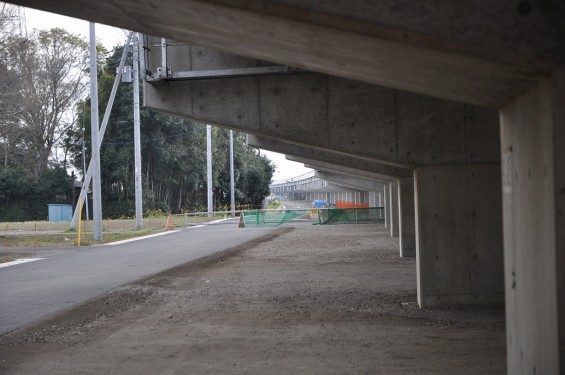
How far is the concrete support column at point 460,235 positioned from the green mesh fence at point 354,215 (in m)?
36.8

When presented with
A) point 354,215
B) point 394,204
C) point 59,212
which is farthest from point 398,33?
point 59,212

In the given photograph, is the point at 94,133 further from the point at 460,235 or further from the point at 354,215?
the point at 460,235

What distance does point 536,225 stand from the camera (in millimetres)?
5277

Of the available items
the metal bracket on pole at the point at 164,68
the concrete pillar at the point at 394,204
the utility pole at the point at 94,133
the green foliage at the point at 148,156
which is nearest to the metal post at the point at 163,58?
the metal bracket on pole at the point at 164,68

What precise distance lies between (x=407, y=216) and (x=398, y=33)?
671 inches

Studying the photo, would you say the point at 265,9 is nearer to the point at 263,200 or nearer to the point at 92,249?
the point at 92,249

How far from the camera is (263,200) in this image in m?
92.8

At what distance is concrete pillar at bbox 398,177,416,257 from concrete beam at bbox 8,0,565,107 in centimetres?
1396

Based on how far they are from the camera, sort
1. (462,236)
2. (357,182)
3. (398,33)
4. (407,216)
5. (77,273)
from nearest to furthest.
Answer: (398,33) < (462,236) < (77,273) < (407,216) < (357,182)

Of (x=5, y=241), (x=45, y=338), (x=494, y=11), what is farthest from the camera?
(x=5, y=241)

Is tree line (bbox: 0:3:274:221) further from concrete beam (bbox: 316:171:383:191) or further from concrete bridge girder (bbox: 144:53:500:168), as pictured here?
concrete bridge girder (bbox: 144:53:500:168)

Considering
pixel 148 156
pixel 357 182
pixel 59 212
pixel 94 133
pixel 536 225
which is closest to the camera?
pixel 536 225

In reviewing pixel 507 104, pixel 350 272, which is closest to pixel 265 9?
pixel 507 104

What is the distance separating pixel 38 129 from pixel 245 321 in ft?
198
